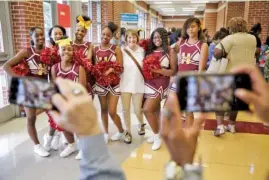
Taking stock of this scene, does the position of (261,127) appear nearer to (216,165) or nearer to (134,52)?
(216,165)

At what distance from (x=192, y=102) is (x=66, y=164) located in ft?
7.82

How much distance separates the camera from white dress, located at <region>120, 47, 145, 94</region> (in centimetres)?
321

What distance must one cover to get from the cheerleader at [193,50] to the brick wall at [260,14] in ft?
16.3

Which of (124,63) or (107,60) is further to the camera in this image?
(124,63)

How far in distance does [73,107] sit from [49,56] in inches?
94.7

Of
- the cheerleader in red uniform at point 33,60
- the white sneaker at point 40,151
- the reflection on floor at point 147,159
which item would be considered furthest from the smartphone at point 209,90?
the white sneaker at point 40,151

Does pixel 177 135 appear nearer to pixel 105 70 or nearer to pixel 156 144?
pixel 105 70

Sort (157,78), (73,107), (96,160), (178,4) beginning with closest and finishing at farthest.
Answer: (73,107), (96,160), (157,78), (178,4)

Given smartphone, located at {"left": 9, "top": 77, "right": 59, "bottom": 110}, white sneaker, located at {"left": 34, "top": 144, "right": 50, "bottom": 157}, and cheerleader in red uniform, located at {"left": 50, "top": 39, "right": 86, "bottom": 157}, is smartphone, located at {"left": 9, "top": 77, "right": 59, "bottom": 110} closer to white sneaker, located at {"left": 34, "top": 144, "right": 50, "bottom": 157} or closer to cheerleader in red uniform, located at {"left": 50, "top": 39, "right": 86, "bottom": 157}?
cheerleader in red uniform, located at {"left": 50, "top": 39, "right": 86, "bottom": 157}

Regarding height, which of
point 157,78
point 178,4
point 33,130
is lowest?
point 33,130

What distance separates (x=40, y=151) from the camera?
3080mm

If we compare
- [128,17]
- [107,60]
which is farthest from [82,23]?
[128,17]

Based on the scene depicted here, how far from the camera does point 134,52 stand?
3.25m

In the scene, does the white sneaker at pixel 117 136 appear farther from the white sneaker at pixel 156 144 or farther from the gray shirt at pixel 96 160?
the gray shirt at pixel 96 160
